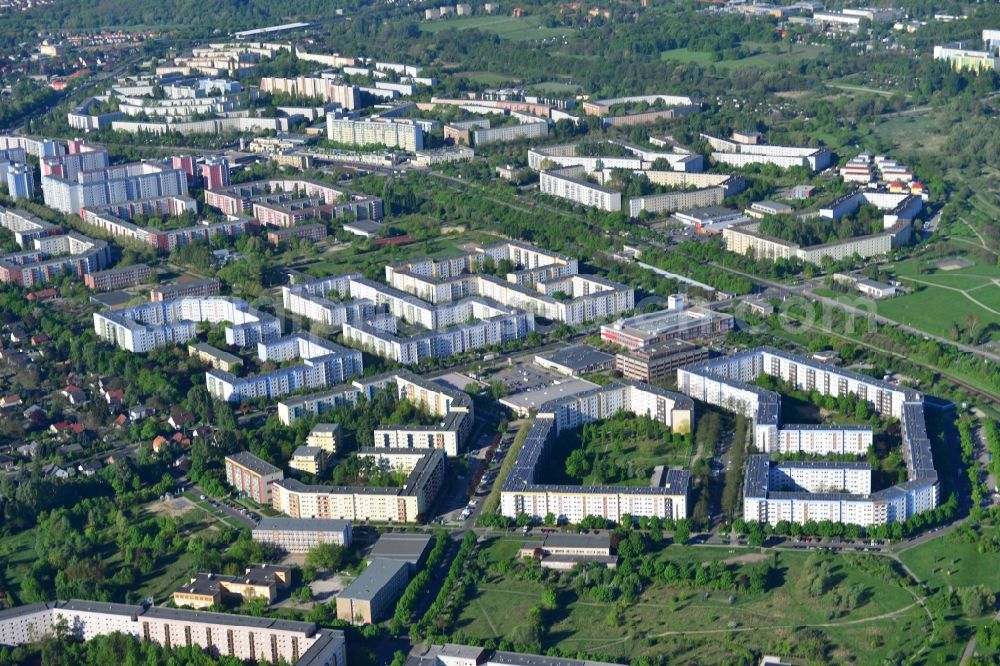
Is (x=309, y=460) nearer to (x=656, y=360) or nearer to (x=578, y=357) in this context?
(x=578, y=357)

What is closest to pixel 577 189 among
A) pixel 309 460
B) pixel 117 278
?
pixel 117 278

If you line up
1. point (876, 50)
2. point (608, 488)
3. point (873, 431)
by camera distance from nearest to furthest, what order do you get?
point (608, 488)
point (873, 431)
point (876, 50)

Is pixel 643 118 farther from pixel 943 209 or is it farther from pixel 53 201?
pixel 53 201

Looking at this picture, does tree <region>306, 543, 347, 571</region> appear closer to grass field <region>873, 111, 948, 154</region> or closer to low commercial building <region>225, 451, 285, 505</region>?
low commercial building <region>225, 451, 285, 505</region>

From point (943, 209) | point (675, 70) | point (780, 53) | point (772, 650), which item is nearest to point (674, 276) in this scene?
point (943, 209)

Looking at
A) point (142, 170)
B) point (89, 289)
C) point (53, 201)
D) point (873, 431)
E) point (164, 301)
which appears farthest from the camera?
point (142, 170)

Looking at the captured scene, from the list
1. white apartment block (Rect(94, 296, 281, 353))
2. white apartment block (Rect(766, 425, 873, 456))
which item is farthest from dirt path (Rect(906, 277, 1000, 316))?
white apartment block (Rect(94, 296, 281, 353))
